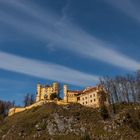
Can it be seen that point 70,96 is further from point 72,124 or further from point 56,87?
point 72,124

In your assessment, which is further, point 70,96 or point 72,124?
point 70,96

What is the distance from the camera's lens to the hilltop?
308 ft

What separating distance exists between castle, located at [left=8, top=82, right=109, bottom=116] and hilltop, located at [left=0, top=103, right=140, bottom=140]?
25.9 feet

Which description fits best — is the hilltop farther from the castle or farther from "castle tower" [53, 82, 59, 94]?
"castle tower" [53, 82, 59, 94]

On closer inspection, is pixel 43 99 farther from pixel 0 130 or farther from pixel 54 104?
pixel 0 130

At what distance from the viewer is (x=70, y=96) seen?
13138 centimetres

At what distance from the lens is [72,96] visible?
131875mm

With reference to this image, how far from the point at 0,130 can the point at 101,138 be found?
161ft

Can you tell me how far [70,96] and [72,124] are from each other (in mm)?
30225

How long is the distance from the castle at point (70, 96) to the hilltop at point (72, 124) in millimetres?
7887

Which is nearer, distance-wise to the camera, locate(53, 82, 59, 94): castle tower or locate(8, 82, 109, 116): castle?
locate(8, 82, 109, 116): castle

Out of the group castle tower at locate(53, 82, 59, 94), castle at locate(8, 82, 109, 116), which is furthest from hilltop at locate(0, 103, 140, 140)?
castle tower at locate(53, 82, 59, 94)

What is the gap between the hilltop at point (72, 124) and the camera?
94.0m

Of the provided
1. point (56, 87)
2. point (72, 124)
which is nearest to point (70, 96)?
point (56, 87)
